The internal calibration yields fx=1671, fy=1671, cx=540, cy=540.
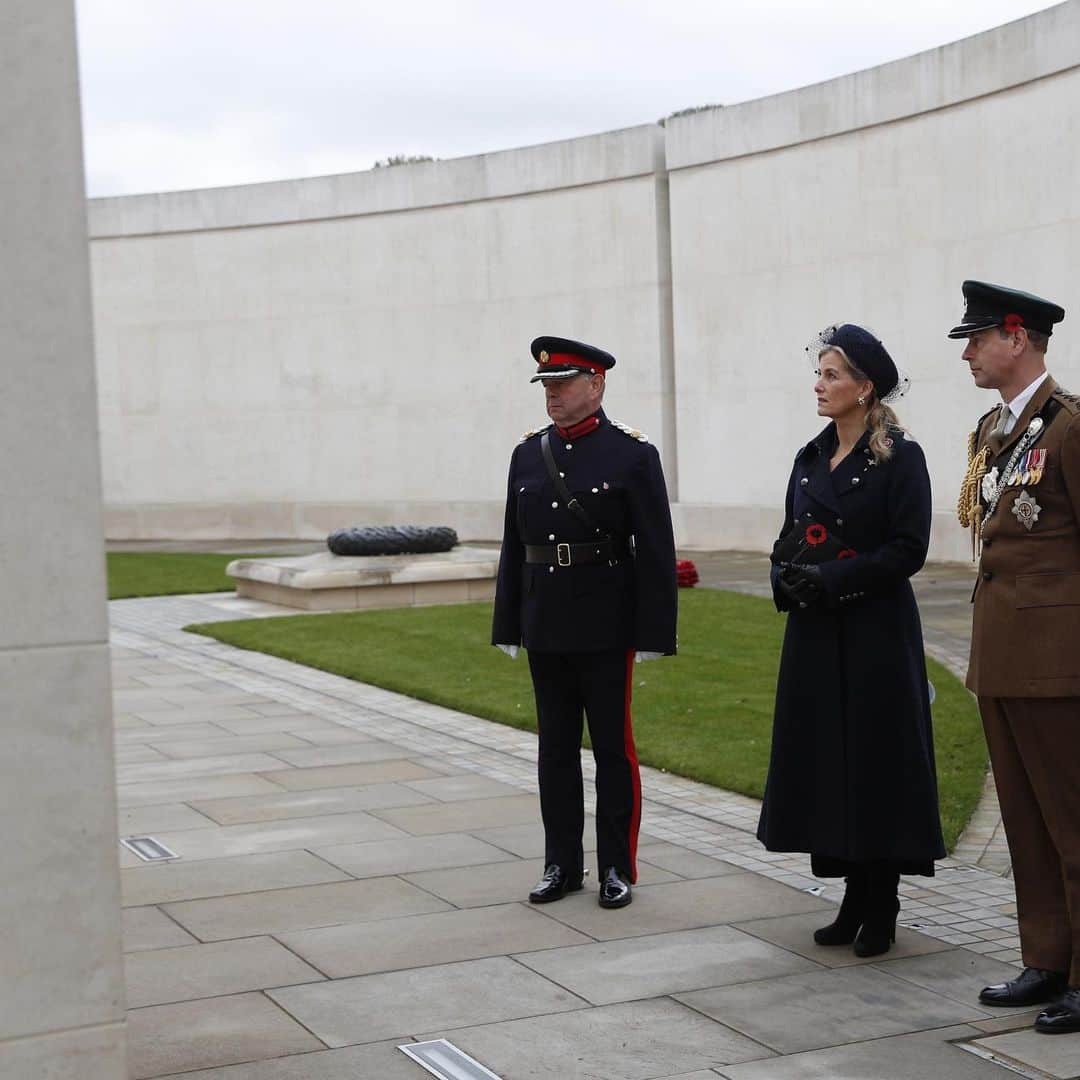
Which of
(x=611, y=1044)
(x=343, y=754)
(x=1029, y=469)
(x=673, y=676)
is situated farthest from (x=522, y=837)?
(x=673, y=676)

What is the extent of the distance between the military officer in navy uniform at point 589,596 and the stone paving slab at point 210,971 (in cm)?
100

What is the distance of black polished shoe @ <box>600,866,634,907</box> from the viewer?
5586 millimetres

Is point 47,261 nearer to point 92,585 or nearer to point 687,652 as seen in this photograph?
point 92,585

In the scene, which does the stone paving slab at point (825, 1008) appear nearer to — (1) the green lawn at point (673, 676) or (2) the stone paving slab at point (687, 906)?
(2) the stone paving slab at point (687, 906)

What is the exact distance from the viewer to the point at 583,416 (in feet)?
18.9

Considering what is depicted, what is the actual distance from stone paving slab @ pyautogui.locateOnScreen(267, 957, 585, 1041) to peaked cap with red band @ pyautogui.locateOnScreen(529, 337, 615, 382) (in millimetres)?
→ 1958

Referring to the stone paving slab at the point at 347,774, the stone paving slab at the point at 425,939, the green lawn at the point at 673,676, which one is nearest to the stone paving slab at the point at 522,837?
the stone paving slab at the point at 425,939

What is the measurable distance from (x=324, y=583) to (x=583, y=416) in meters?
10.0

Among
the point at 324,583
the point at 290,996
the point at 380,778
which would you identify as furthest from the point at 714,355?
the point at 290,996

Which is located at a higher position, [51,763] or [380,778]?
[51,763]

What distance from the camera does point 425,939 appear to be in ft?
17.4

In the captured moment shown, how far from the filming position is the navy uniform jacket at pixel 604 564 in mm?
5617

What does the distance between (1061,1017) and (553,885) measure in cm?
194

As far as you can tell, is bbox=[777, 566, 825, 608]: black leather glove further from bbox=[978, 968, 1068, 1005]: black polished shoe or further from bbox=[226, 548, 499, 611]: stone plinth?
bbox=[226, 548, 499, 611]: stone plinth
